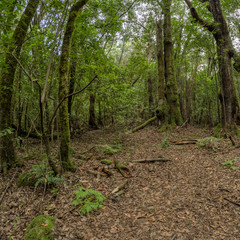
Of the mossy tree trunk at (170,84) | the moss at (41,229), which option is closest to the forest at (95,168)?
the moss at (41,229)

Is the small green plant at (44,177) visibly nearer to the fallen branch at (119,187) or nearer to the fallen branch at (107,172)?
the fallen branch at (119,187)

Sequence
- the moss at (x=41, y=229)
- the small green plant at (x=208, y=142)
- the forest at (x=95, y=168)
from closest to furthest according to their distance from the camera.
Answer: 1. the moss at (x=41, y=229)
2. the forest at (x=95, y=168)
3. the small green plant at (x=208, y=142)

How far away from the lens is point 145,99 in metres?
19.7

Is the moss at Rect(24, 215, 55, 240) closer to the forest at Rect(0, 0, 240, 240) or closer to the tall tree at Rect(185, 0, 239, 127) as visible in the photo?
the forest at Rect(0, 0, 240, 240)

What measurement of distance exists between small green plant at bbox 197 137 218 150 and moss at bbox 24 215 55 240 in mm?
6412

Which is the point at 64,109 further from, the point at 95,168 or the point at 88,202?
the point at 88,202

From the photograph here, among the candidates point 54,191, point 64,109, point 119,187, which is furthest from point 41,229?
point 64,109

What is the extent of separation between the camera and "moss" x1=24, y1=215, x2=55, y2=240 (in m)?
3.03

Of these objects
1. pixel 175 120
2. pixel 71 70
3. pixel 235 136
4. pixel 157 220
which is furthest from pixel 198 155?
pixel 71 70

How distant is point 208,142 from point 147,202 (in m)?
4.66

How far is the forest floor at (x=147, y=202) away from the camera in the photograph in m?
3.25

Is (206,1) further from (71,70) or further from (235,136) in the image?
(71,70)

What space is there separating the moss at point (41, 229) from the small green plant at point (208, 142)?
6412 millimetres

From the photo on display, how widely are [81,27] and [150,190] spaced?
775cm
